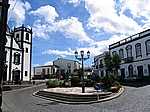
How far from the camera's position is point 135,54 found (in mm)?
30375

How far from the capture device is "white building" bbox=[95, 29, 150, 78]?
27.8 meters

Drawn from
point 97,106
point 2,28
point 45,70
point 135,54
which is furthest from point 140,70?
point 45,70

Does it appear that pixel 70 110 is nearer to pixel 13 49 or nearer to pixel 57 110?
pixel 57 110

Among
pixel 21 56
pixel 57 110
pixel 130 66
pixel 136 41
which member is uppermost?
pixel 136 41

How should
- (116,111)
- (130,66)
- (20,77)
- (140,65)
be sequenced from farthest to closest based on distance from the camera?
1. (20,77)
2. (130,66)
3. (140,65)
4. (116,111)

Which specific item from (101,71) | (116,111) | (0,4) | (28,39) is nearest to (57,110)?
(116,111)

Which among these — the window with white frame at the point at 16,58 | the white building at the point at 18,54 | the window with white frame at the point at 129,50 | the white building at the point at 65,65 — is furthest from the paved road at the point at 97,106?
the white building at the point at 65,65

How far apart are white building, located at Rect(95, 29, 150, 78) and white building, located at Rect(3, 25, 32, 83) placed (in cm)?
2007

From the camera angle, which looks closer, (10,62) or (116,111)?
(116,111)

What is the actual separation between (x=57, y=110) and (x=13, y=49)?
26.8m

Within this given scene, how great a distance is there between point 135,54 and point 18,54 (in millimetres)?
23724

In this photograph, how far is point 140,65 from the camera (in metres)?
29.0

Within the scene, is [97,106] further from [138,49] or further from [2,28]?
[138,49]

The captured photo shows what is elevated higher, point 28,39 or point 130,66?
point 28,39
